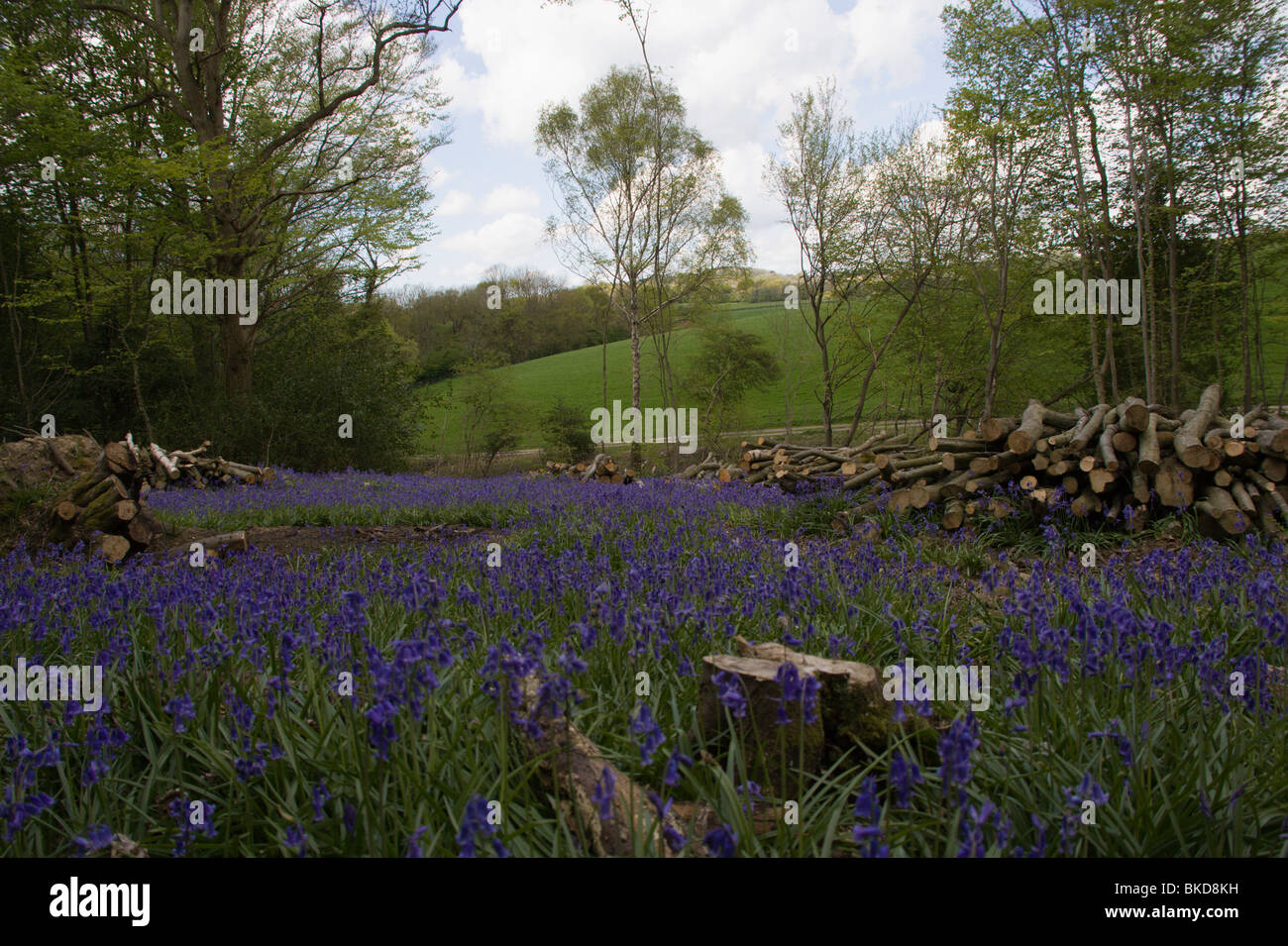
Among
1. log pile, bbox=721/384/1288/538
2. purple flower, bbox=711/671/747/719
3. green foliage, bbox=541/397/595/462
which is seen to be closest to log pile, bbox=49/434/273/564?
purple flower, bbox=711/671/747/719

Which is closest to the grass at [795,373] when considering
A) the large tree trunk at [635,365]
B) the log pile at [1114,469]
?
the large tree trunk at [635,365]

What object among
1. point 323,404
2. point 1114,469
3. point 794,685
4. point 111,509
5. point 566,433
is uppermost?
point 323,404

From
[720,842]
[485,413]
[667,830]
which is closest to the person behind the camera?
[720,842]

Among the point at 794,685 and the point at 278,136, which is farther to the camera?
the point at 278,136

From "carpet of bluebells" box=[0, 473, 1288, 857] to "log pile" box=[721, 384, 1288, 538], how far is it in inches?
83.5

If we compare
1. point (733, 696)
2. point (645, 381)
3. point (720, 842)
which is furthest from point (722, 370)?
point (720, 842)

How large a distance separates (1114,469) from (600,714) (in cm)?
616

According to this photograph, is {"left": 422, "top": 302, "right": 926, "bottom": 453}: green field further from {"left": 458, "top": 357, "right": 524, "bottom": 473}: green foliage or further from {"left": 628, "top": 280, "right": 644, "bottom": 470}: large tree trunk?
{"left": 628, "top": 280, "right": 644, "bottom": 470}: large tree trunk

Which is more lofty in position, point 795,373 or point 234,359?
point 795,373

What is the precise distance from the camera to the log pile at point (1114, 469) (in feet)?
19.8

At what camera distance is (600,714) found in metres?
2.37

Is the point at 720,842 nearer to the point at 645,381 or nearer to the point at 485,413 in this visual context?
the point at 485,413
